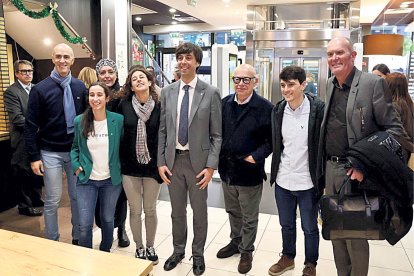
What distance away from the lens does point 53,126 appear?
8.96 ft

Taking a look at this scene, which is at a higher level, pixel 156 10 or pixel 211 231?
pixel 156 10

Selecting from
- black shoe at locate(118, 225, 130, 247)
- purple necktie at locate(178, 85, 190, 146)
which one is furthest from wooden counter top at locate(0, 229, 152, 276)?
black shoe at locate(118, 225, 130, 247)

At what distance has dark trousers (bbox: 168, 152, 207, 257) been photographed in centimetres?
257

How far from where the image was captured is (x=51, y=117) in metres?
2.73

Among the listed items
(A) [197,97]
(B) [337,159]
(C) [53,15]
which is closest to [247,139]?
(A) [197,97]

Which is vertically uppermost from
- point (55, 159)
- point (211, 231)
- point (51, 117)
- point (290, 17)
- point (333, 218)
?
point (290, 17)

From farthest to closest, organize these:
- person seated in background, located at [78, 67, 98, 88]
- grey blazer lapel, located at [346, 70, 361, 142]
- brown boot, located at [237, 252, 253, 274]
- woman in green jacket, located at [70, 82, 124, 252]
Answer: person seated in background, located at [78, 67, 98, 88], brown boot, located at [237, 252, 253, 274], woman in green jacket, located at [70, 82, 124, 252], grey blazer lapel, located at [346, 70, 361, 142]

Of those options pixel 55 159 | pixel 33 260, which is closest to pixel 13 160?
pixel 55 159

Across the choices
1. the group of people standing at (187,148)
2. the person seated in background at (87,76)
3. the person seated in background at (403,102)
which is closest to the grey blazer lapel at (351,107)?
the group of people standing at (187,148)

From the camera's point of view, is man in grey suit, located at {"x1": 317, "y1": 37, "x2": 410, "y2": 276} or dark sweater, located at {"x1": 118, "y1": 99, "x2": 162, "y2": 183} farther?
dark sweater, located at {"x1": 118, "y1": 99, "x2": 162, "y2": 183}

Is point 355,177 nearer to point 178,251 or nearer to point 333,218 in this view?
point 333,218

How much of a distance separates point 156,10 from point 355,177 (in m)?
7.69

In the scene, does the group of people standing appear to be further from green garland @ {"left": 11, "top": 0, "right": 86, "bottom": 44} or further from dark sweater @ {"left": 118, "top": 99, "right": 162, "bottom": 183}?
green garland @ {"left": 11, "top": 0, "right": 86, "bottom": 44}

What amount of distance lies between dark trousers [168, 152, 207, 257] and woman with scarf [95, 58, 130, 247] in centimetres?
60
